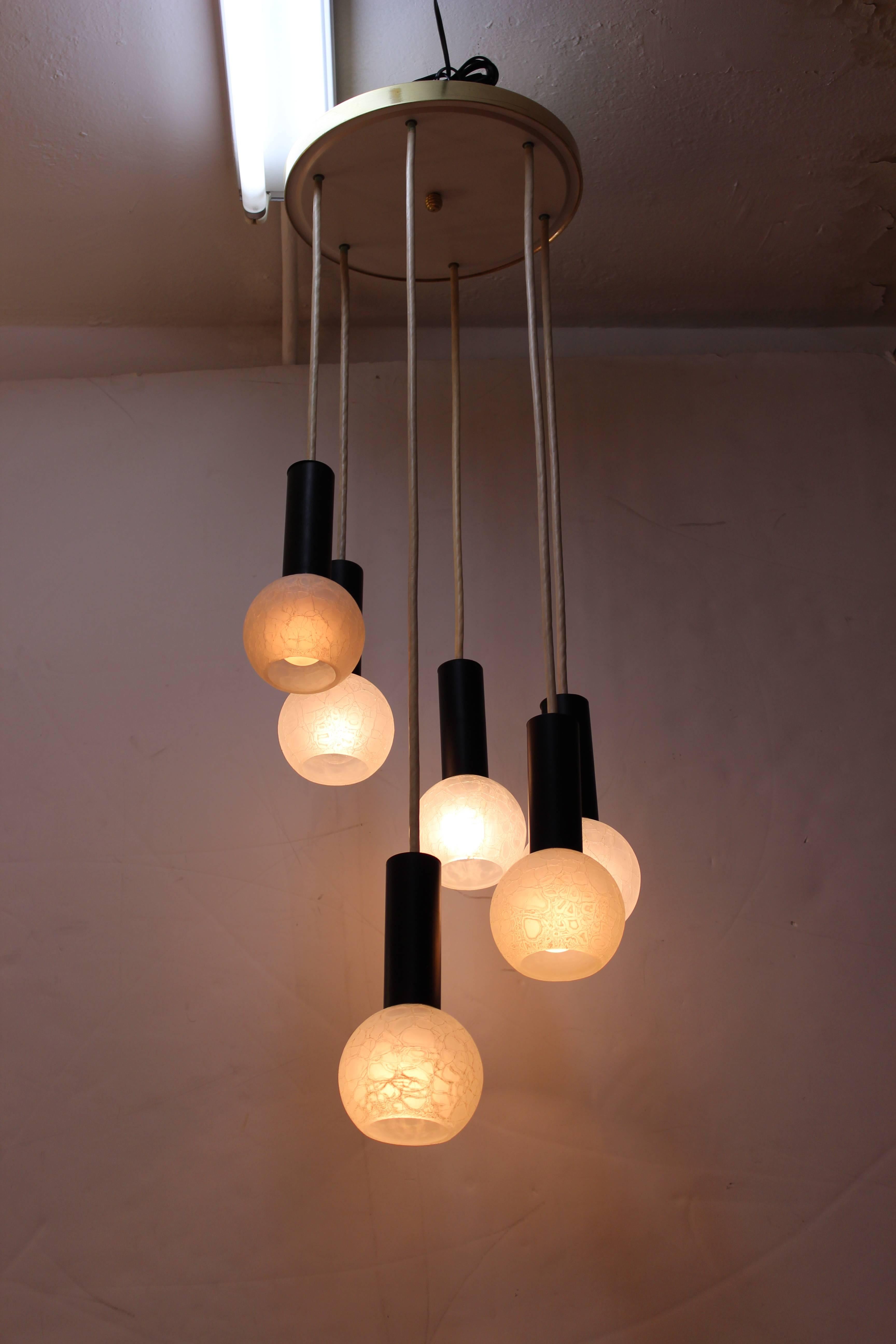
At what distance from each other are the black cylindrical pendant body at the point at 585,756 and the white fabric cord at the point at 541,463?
3cm

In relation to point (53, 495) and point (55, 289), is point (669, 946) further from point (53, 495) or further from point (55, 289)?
point (55, 289)

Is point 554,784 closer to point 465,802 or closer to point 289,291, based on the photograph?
point 465,802

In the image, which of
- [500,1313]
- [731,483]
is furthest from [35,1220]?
[731,483]

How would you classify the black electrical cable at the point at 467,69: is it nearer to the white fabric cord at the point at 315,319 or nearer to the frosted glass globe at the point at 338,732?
the white fabric cord at the point at 315,319

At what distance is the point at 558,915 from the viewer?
772mm

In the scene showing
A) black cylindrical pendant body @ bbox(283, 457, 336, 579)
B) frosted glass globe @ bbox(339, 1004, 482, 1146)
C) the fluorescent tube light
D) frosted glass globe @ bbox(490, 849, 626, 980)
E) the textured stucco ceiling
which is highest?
the textured stucco ceiling

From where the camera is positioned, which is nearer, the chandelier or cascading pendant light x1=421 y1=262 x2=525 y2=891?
the chandelier

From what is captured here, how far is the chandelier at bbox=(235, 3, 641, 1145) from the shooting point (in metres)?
0.78

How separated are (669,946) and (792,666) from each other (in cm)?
48

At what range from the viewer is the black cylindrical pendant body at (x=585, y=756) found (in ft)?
3.29

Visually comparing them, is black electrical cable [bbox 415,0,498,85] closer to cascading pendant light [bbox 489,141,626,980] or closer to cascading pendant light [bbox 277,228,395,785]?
cascading pendant light [bbox 277,228,395,785]

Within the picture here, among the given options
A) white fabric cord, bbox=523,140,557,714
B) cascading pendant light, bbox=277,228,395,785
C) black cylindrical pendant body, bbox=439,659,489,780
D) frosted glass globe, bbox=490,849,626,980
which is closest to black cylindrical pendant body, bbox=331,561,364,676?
cascading pendant light, bbox=277,228,395,785

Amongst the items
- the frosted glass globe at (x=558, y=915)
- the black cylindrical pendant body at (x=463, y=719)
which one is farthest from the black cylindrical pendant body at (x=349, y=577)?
the frosted glass globe at (x=558, y=915)

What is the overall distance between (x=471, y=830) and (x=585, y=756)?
0.16m
